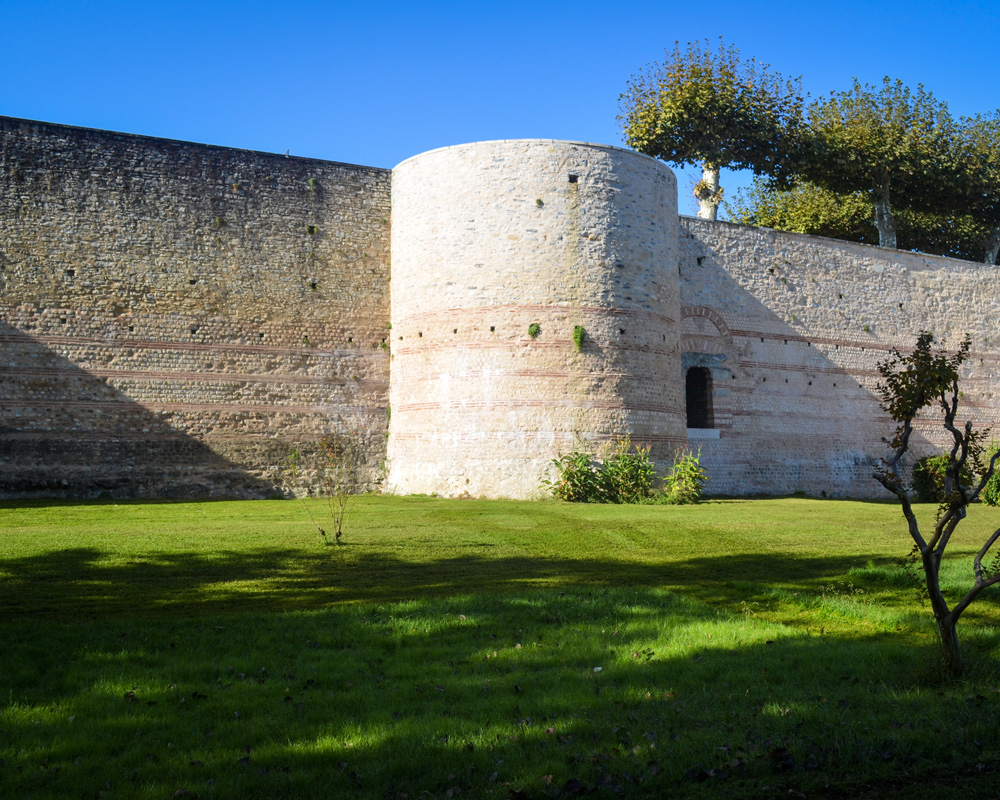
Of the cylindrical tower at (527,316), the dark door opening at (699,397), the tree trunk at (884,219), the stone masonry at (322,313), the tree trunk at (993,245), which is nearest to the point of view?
the stone masonry at (322,313)

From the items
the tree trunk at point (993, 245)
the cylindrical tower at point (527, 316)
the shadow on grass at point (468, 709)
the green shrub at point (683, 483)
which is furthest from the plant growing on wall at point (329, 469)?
the tree trunk at point (993, 245)

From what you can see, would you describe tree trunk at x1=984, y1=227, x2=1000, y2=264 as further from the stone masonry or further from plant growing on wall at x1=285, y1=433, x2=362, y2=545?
plant growing on wall at x1=285, y1=433, x2=362, y2=545

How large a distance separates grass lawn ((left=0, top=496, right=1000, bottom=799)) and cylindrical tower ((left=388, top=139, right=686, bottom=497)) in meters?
6.94

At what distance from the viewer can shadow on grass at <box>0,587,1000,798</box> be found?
11.4ft

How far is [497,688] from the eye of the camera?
456 cm

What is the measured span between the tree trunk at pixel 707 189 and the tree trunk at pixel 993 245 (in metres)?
11.4

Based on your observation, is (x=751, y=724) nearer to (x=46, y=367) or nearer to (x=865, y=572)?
(x=865, y=572)

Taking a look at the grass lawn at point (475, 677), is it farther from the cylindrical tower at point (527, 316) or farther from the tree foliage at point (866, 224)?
the tree foliage at point (866, 224)

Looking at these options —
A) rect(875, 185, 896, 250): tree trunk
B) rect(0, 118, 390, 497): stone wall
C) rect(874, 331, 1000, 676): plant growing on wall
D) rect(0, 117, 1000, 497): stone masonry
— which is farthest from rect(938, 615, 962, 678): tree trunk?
rect(875, 185, 896, 250): tree trunk

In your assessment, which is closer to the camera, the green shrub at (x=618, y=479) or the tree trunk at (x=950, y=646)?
the tree trunk at (x=950, y=646)

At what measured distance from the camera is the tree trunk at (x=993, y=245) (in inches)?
1145

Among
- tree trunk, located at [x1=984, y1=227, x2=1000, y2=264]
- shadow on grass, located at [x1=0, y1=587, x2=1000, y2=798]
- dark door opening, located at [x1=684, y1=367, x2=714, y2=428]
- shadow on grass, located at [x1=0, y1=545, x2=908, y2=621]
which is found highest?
tree trunk, located at [x1=984, y1=227, x2=1000, y2=264]

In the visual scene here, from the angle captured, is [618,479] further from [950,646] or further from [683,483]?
[950,646]

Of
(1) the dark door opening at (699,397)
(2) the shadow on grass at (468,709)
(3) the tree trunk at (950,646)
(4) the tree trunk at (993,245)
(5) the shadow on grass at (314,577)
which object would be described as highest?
(4) the tree trunk at (993,245)
